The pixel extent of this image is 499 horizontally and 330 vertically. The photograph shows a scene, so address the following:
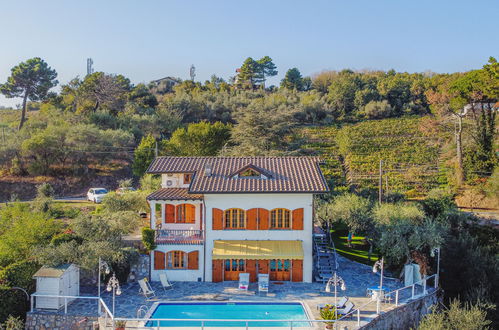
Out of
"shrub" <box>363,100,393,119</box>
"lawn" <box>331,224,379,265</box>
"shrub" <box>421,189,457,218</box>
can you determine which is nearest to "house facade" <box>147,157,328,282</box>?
"lawn" <box>331,224,379,265</box>

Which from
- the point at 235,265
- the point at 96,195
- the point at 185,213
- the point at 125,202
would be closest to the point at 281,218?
the point at 235,265

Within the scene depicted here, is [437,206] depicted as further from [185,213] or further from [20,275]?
[20,275]

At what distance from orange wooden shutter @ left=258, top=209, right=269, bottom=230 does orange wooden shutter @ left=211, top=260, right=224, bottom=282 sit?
12.0 feet

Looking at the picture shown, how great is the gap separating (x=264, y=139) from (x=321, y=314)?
104 feet

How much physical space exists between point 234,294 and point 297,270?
4682mm

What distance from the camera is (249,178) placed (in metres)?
28.6

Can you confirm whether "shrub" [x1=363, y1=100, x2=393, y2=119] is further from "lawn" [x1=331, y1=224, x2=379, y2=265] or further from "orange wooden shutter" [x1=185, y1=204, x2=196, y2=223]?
"orange wooden shutter" [x1=185, y1=204, x2=196, y2=223]

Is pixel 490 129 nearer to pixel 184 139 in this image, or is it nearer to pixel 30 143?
pixel 184 139

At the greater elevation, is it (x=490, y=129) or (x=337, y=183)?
(x=490, y=129)

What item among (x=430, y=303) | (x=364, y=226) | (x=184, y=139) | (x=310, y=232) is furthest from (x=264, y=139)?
(x=430, y=303)

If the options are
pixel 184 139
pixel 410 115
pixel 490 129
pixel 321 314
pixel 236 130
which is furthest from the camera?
pixel 410 115

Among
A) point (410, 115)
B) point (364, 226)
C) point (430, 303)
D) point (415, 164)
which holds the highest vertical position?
point (410, 115)

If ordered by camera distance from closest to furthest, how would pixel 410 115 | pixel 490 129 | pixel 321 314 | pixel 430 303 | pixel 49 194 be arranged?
pixel 321 314, pixel 430 303, pixel 49 194, pixel 490 129, pixel 410 115

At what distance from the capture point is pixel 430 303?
84.9 feet
